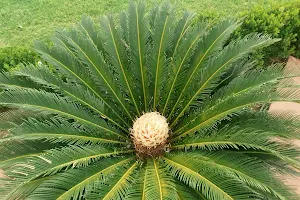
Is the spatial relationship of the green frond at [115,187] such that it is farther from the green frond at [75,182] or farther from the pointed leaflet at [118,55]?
the pointed leaflet at [118,55]

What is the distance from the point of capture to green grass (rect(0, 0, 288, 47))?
25.8ft

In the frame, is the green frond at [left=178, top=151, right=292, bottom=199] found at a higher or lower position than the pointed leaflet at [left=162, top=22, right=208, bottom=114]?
lower

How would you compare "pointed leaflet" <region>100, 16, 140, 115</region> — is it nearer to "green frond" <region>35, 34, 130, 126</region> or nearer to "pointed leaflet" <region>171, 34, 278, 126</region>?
"green frond" <region>35, 34, 130, 126</region>

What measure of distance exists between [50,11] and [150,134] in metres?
5.60

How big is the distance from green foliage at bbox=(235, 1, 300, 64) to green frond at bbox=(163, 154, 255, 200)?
9.05 feet

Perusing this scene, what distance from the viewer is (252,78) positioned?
138 inches

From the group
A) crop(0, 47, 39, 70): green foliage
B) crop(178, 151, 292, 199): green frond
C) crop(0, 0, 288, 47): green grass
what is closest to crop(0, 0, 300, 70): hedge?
crop(0, 47, 39, 70): green foliage

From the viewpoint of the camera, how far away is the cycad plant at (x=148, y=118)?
3.23m

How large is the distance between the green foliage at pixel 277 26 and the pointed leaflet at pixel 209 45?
1.88 m

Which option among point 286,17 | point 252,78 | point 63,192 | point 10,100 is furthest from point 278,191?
point 286,17

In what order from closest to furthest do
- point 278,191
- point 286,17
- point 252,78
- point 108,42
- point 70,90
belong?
point 278,191, point 252,78, point 70,90, point 108,42, point 286,17

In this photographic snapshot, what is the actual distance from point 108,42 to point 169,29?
608mm

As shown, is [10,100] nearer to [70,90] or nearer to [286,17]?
[70,90]

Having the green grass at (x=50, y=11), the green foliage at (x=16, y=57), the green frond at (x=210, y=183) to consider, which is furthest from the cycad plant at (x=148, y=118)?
the green grass at (x=50, y=11)
